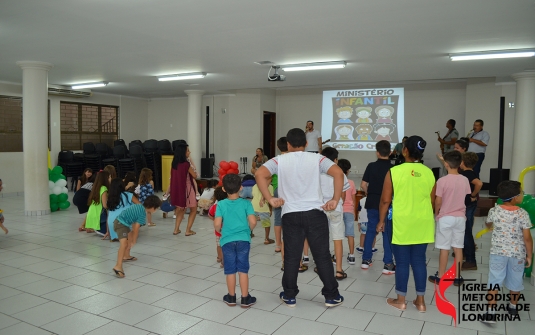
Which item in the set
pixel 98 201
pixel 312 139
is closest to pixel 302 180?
pixel 98 201

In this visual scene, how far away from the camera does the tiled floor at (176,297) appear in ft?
10.8

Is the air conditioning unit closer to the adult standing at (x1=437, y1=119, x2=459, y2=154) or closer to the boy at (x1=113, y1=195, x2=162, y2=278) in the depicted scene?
the boy at (x1=113, y1=195, x2=162, y2=278)

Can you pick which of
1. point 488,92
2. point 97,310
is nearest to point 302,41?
point 97,310

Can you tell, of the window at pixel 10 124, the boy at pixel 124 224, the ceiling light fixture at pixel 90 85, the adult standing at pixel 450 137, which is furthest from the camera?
the ceiling light fixture at pixel 90 85

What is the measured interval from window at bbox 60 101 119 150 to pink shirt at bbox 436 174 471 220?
467 inches

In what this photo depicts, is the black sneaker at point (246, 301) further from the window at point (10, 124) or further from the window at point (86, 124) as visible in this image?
the window at point (86, 124)

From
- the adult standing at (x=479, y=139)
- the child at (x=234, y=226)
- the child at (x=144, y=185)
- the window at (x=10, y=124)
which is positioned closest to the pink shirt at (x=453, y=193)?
the child at (x=234, y=226)

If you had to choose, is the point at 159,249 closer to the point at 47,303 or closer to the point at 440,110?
the point at 47,303

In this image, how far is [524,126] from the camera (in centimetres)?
913

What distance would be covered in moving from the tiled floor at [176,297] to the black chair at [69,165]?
6.25 metres

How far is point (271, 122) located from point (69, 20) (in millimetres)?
9600

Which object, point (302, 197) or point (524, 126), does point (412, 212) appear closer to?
point (302, 197)

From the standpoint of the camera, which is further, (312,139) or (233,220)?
(312,139)

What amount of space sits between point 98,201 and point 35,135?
304 cm
